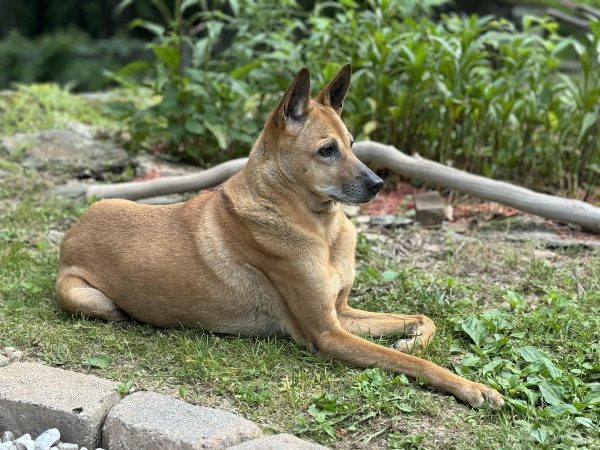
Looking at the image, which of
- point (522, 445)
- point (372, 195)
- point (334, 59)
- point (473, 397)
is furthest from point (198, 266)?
point (334, 59)

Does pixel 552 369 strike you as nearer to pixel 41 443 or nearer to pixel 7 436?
pixel 41 443

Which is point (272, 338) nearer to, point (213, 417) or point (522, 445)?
point (213, 417)

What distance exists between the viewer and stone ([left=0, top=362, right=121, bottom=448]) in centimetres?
376

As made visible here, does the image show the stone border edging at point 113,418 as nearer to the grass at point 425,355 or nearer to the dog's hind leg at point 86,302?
the grass at point 425,355

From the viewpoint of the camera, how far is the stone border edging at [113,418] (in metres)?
3.54

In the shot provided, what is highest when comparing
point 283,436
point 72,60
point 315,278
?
point 315,278

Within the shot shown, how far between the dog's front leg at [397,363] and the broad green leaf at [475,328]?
0.50 m

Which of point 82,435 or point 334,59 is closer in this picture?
point 82,435

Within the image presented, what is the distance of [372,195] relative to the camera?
14.7 feet

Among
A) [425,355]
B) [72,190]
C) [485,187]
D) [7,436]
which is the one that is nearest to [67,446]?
[7,436]

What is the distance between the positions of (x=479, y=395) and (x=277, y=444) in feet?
3.28

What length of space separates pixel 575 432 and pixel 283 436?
1233 millimetres

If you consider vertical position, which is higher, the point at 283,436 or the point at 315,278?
the point at 315,278

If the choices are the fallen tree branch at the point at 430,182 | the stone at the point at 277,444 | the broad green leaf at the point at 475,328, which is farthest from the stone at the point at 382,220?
the stone at the point at 277,444
